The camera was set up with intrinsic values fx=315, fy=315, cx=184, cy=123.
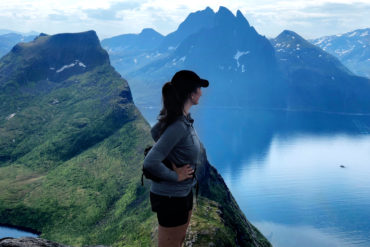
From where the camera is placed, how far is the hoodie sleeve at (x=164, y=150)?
20.2 ft

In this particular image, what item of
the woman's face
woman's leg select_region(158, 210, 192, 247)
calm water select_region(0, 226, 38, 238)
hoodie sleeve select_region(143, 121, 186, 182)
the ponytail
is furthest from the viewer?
calm water select_region(0, 226, 38, 238)

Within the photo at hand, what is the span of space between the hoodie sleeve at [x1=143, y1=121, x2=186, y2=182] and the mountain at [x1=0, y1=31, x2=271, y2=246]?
36426mm

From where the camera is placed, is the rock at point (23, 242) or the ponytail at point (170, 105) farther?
the rock at point (23, 242)

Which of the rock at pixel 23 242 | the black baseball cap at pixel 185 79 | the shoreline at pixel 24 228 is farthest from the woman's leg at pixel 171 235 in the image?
the shoreline at pixel 24 228

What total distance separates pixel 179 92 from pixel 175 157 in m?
1.38

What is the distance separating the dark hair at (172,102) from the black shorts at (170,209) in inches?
55.1

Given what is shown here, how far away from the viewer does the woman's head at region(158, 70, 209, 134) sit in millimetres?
6453

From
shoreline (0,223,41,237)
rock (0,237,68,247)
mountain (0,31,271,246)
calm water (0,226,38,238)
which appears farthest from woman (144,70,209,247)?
shoreline (0,223,41,237)

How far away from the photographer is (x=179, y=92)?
6691 mm

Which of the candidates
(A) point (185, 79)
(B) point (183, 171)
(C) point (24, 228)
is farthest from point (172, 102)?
(C) point (24, 228)

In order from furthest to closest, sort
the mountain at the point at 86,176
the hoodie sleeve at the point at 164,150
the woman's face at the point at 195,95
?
the mountain at the point at 86,176, the woman's face at the point at 195,95, the hoodie sleeve at the point at 164,150

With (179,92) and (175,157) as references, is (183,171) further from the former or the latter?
(179,92)

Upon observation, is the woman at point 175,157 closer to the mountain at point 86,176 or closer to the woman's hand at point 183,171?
the woman's hand at point 183,171

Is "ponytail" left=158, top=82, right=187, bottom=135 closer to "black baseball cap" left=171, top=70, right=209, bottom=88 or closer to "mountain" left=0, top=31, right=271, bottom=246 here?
"black baseball cap" left=171, top=70, right=209, bottom=88
